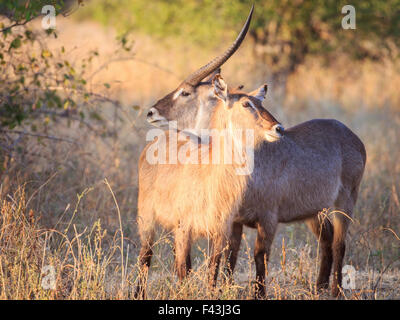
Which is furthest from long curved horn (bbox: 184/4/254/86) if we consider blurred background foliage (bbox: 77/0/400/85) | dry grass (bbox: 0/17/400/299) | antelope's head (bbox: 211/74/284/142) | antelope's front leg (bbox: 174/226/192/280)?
blurred background foliage (bbox: 77/0/400/85)

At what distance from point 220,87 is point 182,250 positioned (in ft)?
4.23

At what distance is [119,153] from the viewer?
7.24 metres

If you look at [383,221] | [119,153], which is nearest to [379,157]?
[383,221]

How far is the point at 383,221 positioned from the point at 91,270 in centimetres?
359

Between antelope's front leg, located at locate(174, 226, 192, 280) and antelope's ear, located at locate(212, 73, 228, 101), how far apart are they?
1.07 metres

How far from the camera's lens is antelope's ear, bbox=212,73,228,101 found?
455 centimetres

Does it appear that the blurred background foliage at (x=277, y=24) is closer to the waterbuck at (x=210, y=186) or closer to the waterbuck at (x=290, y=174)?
the waterbuck at (x=290, y=174)

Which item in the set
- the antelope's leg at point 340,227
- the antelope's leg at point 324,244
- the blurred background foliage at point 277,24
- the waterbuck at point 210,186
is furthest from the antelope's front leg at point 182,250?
the blurred background foliage at point 277,24

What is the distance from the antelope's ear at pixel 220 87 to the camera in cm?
455

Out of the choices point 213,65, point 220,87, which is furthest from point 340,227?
point 213,65

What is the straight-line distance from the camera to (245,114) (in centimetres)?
457

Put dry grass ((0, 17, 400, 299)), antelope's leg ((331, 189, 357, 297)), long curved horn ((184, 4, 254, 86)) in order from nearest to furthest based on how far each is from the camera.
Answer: dry grass ((0, 17, 400, 299))
long curved horn ((184, 4, 254, 86))
antelope's leg ((331, 189, 357, 297))

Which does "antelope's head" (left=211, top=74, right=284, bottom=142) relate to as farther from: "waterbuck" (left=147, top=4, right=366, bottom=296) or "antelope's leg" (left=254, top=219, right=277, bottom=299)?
"antelope's leg" (left=254, top=219, right=277, bottom=299)
